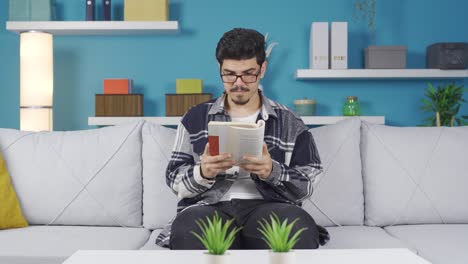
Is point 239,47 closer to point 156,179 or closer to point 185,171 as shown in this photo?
point 185,171

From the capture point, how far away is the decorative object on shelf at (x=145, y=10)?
3729 millimetres

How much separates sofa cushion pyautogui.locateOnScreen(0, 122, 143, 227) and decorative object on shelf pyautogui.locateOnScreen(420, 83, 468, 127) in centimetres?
194

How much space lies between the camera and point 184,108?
12.2 ft

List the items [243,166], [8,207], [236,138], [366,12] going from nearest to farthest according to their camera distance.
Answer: [236,138] → [243,166] → [8,207] → [366,12]

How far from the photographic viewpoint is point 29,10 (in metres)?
3.75

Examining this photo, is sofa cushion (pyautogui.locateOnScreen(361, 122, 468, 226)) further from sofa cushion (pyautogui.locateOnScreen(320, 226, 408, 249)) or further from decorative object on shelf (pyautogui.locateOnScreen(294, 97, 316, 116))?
decorative object on shelf (pyautogui.locateOnScreen(294, 97, 316, 116))

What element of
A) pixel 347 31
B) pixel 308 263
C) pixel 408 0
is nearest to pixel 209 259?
pixel 308 263

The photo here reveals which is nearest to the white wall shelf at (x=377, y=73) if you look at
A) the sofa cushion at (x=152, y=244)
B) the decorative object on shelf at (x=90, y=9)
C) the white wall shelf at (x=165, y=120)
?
the white wall shelf at (x=165, y=120)

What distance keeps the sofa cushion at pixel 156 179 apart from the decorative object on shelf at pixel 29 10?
153 cm

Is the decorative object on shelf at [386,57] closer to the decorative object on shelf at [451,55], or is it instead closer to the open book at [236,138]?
the decorative object on shelf at [451,55]

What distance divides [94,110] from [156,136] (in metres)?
1.47

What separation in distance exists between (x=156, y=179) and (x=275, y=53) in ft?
5.40

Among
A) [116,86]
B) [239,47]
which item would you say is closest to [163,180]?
[239,47]

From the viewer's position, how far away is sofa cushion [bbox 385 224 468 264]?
2020 mm
